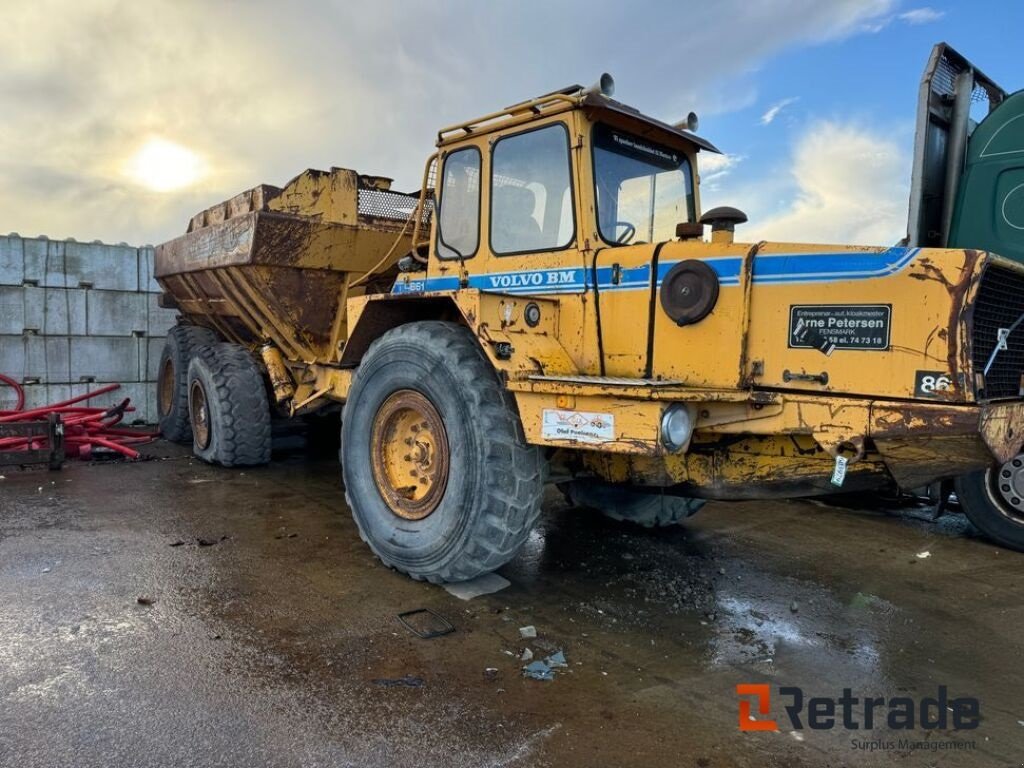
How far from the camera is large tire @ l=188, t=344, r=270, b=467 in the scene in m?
6.77

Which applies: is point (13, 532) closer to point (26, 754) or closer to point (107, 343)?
point (26, 754)

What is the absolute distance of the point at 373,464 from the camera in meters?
4.35

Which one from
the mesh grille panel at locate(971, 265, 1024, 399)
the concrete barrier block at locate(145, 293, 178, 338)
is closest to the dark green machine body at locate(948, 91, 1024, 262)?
the mesh grille panel at locate(971, 265, 1024, 399)

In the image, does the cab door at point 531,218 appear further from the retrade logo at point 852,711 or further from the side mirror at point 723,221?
the retrade logo at point 852,711

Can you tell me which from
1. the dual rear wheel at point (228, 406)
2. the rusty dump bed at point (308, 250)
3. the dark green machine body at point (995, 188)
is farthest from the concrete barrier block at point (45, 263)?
the dark green machine body at point (995, 188)

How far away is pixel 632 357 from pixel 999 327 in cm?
164

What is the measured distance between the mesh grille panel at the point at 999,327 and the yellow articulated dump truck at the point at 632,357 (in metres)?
0.01

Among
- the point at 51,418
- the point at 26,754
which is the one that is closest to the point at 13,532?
the point at 51,418

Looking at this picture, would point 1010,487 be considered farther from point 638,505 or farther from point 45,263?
point 45,263

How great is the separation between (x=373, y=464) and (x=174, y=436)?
195 inches

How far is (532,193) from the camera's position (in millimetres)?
4152

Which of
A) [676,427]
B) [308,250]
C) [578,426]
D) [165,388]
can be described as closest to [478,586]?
[578,426]

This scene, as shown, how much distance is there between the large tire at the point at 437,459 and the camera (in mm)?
3615

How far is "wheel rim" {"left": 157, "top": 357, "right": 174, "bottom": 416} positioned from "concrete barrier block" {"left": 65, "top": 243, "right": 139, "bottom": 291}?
4.67 ft
